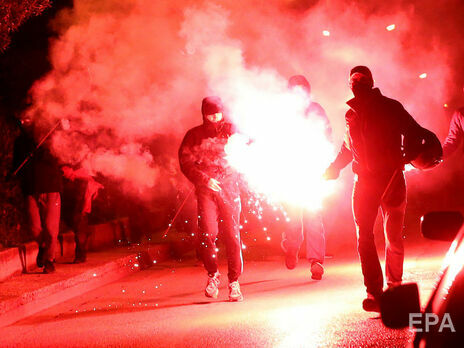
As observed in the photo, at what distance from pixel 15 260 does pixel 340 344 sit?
6.76 metres

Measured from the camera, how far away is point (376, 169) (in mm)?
8133

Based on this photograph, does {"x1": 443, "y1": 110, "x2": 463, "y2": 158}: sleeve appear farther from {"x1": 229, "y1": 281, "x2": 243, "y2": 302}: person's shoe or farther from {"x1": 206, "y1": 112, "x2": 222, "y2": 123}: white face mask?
{"x1": 229, "y1": 281, "x2": 243, "y2": 302}: person's shoe

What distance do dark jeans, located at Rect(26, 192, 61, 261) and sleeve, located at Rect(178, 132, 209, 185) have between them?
322 centimetres

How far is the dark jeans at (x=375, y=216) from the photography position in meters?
8.13

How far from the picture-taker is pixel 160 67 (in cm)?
1417

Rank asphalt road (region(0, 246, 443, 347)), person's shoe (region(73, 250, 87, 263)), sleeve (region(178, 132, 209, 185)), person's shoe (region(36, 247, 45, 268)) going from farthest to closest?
person's shoe (region(73, 250, 87, 263)) < person's shoe (region(36, 247, 45, 268)) < sleeve (region(178, 132, 209, 185)) < asphalt road (region(0, 246, 443, 347))

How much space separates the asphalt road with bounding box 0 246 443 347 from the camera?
7195mm

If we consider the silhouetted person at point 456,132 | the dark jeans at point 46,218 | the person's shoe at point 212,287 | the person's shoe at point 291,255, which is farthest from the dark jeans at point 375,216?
the dark jeans at point 46,218

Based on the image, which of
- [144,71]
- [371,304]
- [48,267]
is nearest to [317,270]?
[371,304]

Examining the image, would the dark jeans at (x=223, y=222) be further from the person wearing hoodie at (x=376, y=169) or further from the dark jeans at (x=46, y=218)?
the dark jeans at (x=46, y=218)

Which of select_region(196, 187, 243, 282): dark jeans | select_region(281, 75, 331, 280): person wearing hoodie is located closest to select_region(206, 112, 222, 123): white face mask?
select_region(196, 187, 243, 282): dark jeans

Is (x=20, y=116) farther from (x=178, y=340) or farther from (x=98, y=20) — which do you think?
(x=178, y=340)

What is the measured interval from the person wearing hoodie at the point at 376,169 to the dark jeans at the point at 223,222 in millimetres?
1790

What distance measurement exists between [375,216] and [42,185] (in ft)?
18.2
